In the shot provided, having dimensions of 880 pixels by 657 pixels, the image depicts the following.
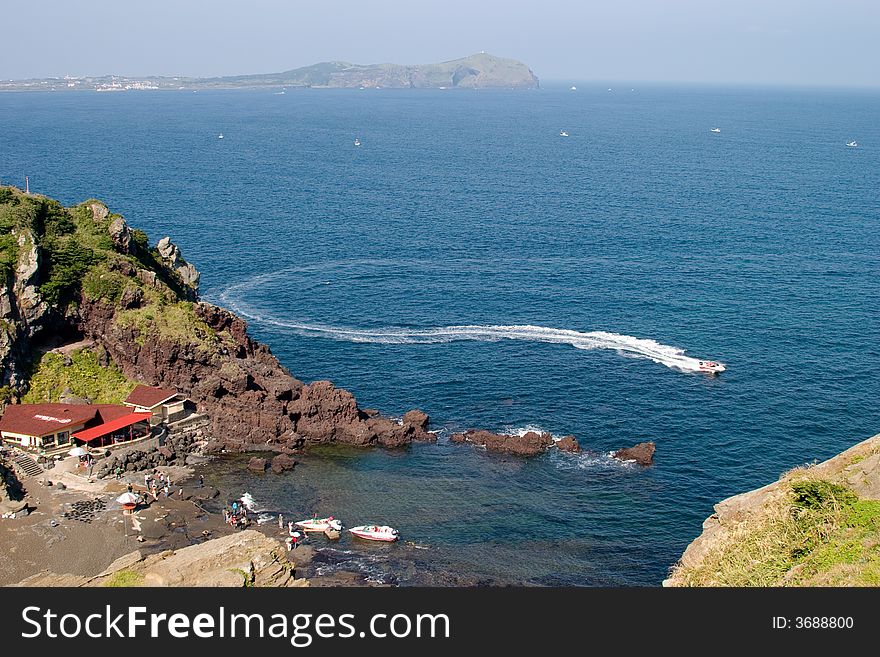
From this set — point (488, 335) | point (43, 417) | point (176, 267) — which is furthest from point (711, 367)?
point (43, 417)

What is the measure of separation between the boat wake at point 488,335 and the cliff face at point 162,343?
19.1 meters

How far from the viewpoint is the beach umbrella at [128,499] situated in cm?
7831

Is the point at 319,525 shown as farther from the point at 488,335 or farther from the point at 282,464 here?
the point at 488,335

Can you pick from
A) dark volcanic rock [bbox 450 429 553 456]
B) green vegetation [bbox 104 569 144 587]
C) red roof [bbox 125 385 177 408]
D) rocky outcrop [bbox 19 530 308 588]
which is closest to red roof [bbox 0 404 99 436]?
red roof [bbox 125 385 177 408]

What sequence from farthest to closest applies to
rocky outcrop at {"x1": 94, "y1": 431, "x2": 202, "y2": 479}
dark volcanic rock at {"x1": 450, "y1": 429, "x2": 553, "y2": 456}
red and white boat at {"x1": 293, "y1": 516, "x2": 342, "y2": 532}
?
dark volcanic rock at {"x1": 450, "y1": 429, "x2": 553, "y2": 456}
rocky outcrop at {"x1": 94, "y1": 431, "x2": 202, "y2": 479}
red and white boat at {"x1": 293, "y1": 516, "x2": 342, "y2": 532}

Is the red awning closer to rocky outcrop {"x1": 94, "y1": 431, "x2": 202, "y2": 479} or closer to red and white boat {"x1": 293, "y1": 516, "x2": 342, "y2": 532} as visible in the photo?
rocky outcrop {"x1": 94, "y1": 431, "x2": 202, "y2": 479}

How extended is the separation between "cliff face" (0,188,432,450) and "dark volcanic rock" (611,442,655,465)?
20.1 m

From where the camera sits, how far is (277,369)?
10125 centimetres

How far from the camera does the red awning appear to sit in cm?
8806

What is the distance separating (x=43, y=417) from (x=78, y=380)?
8530 mm

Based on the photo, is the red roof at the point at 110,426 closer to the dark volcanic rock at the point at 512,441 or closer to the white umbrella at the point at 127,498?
the white umbrella at the point at 127,498

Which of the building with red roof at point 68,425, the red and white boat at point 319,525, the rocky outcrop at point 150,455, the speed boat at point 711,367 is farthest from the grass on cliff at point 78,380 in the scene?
the speed boat at point 711,367

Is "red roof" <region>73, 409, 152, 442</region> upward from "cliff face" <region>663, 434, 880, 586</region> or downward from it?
downward
